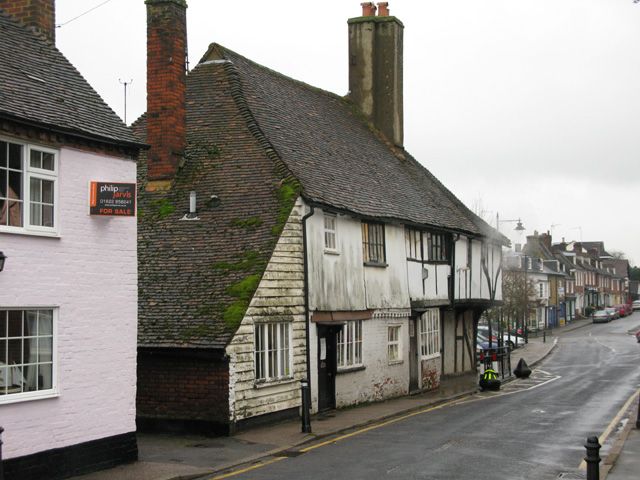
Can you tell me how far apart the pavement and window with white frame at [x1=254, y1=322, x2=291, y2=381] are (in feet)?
3.77

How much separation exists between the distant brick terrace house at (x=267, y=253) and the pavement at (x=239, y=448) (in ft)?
1.65

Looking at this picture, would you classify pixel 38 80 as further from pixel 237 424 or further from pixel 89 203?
pixel 237 424

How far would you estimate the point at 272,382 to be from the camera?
1864 cm

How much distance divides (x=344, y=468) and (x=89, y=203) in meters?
5.92

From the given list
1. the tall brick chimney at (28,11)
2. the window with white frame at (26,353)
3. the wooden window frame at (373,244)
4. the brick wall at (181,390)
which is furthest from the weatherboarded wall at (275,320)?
the tall brick chimney at (28,11)

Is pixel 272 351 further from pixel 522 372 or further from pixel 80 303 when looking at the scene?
pixel 522 372

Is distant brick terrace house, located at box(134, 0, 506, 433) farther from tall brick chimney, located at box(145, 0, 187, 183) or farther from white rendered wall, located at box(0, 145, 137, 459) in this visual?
white rendered wall, located at box(0, 145, 137, 459)

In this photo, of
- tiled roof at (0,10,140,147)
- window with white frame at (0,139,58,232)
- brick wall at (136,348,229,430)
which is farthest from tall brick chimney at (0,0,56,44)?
brick wall at (136,348,229,430)

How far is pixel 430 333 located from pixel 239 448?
A: 14.0m

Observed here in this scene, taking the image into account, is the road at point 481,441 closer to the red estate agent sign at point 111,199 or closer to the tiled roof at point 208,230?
the tiled roof at point 208,230

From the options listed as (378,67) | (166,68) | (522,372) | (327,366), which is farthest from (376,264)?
(522,372)

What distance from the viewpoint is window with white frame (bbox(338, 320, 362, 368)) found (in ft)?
72.9

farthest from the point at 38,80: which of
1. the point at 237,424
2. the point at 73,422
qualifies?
the point at 237,424

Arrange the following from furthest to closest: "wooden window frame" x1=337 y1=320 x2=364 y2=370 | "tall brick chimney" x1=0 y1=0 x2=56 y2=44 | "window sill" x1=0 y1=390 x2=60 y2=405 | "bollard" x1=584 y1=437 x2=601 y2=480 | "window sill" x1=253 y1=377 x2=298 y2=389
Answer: "wooden window frame" x1=337 y1=320 x2=364 y2=370, "window sill" x1=253 y1=377 x2=298 y2=389, "tall brick chimney" x1=0 y1=0 x2=56 y2=44, "window sill" x1=0 y1=390 x2=60 y2=405, "bollard" x1=584 y1=437 x2=601 y2=480
